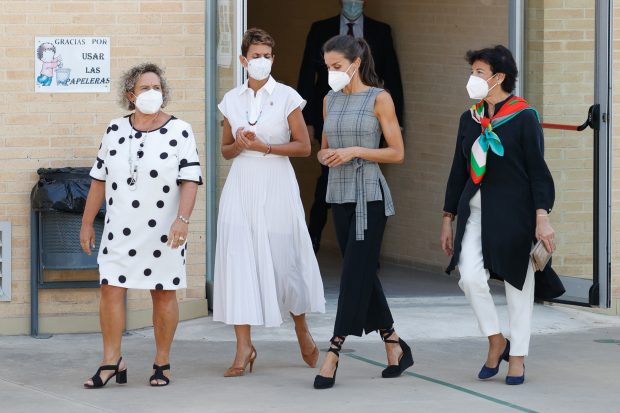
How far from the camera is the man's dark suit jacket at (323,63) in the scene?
440 inches

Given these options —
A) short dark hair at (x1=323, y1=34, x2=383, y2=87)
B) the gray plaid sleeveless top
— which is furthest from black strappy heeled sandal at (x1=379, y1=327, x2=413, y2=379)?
short dark hair at (x1=323, y1=34, x2=383, y2=87)

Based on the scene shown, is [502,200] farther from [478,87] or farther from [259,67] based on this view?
[259,67]

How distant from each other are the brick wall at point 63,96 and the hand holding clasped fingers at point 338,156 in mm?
2075

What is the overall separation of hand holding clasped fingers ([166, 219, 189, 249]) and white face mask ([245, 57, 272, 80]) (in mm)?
967

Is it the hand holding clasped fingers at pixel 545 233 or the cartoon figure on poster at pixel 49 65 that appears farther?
the cartoon figure on poster at pixel 49 65

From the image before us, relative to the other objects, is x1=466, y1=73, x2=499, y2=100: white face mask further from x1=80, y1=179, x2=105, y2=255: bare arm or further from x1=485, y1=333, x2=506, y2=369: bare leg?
x1=80, y1=179, x2=105, y2=255: bare arm

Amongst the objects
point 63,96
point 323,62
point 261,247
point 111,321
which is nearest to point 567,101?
point 323,62

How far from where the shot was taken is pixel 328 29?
11.2m

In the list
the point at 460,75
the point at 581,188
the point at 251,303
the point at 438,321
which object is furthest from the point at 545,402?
the point at 460,75

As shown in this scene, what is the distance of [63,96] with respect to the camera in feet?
29.0

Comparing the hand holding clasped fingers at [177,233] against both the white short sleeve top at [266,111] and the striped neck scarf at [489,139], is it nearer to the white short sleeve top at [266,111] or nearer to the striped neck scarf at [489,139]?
the white short sleeve top at [266,111]

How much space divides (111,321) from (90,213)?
59cm

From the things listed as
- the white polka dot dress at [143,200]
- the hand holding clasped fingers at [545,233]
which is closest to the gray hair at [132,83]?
the white polka dot dress at [143,200]

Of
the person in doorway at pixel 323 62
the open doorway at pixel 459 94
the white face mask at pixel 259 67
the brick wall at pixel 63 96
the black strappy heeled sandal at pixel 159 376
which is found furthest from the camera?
the person in doorway at pixel 323 62
